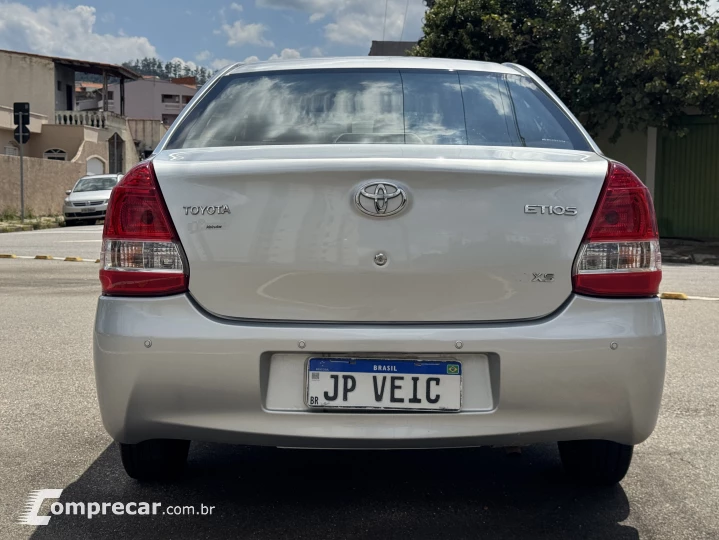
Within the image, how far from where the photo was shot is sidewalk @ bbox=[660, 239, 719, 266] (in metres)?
14.2

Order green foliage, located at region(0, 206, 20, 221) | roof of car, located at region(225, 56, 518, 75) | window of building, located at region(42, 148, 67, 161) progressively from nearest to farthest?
roof of car, located at region(225, 56, 518, 75) < green foliage, located at region(0, 206, 20, 221) < window of building, located at region(42, 148, 67, 161)

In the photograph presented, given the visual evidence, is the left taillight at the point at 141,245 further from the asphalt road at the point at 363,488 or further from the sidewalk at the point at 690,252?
the sidewalk at the point at 690,252

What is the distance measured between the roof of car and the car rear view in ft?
3.10

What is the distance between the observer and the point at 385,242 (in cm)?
258

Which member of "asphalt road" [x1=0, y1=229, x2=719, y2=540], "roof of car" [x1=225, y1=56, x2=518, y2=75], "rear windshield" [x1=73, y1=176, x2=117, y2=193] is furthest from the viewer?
"rear windshield" [x1=73, y1=176, x2=117, y2=193]

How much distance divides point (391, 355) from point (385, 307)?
144 millimetres

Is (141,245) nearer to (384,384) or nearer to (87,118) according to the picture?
(384,384)

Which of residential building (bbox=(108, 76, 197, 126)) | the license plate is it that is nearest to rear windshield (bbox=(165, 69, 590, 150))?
the license plate

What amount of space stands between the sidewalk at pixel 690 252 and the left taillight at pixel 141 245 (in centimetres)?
1266

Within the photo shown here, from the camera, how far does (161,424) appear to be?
2.66 meters

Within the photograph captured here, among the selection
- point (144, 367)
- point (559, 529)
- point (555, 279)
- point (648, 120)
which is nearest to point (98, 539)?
point (144, 367)

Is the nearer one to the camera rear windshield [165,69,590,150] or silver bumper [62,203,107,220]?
rear windshield [165,69,590,150]

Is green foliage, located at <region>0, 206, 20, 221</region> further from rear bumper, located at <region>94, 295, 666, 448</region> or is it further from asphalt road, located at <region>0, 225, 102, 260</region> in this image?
rear bumper, located at <region>94, 295, 666, 448</region>

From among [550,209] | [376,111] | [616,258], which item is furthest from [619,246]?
[376,111]
